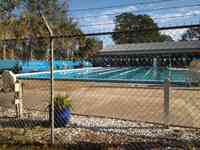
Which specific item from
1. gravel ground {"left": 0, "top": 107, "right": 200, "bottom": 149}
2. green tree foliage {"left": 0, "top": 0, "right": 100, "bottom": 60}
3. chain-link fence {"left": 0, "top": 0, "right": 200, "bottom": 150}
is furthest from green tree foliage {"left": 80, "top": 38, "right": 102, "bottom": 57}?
green tree foliage {"left": 0, "top": 0, "right": 100, "bottom": 60}

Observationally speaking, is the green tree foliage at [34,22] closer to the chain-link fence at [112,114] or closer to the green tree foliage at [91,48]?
the green tree foliage at [91,48]

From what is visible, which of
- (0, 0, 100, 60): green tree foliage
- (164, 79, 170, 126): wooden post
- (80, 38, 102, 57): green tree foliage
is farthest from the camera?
(0, 0, 100, 60): green tree foliage

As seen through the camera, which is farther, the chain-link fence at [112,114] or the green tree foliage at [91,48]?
the green tree foliage at [91,48]

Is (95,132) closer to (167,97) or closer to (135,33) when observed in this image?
(167,97)

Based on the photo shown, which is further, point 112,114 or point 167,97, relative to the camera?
point 112,114

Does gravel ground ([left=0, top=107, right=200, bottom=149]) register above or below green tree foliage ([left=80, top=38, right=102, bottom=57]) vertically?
below

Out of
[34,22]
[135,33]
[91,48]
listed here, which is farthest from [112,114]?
[34,22]

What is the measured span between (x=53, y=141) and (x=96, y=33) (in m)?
2.03

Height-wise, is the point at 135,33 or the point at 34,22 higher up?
the point at 34,22

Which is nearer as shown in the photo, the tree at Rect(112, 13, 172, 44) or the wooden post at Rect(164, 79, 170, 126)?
the tree at Rect(112, 13, 172, 44)

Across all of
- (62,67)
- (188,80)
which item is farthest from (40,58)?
(188,80)

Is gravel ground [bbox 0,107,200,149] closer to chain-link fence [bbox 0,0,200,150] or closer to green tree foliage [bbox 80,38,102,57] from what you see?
chain-link fence [bbox 0,0,200,150]

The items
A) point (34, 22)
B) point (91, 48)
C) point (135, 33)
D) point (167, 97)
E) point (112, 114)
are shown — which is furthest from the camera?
point (34, 22)

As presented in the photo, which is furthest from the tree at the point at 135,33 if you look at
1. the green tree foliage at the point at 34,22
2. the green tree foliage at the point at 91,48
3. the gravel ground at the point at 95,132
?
the green tree foliage at the point at 34,22
